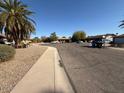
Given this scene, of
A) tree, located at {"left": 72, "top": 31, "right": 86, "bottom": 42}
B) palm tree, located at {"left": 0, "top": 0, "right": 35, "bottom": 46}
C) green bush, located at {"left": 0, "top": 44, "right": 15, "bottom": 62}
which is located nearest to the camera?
green bush, located at {"left": 0, "top": 44, "right": 15, "bottom": 62}

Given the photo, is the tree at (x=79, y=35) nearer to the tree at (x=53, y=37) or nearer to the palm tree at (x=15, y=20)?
the tree at (x=53, y=37)

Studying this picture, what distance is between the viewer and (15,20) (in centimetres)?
2348

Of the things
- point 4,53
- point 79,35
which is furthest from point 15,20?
point 79,35

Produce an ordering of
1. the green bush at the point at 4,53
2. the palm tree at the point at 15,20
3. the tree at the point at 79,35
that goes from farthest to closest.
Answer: the tree at the point at 79,35 → the palm tree at the point at 15,20 → the green bush at the point at 4,53

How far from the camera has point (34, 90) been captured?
4656 millimetres

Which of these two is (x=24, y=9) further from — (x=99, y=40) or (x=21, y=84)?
(x=21, y=84)

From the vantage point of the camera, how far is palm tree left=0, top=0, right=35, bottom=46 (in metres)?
22.4

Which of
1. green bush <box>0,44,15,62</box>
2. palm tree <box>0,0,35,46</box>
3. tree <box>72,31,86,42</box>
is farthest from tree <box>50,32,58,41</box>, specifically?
green bush <box>0,44,15,62</box>

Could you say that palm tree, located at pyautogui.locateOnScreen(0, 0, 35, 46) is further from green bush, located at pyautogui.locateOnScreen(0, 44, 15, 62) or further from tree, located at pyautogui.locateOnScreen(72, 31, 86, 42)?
tree, located at pyautogui.locateOnScreen(72, 31, 86, 42)

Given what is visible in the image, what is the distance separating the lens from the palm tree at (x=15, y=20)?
73.4 ft

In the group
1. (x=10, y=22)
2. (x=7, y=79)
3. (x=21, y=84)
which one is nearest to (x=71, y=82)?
(x=21, y=84)

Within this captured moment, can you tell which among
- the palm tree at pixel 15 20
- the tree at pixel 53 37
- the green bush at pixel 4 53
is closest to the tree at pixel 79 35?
the tree at pixel 53 37

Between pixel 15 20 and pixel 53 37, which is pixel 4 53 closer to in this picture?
pixel 15 20

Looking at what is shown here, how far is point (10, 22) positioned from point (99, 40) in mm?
20329
